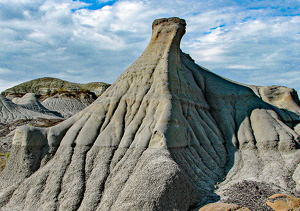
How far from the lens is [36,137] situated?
540 inches

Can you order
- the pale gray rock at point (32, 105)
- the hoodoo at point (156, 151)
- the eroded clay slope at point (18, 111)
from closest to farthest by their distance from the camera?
the hoodoo at point (156, 151) < the eroded clay slope at point (18, 111) < the pale gray rock at point (32, 105)

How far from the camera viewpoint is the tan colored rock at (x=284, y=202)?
30.8ft

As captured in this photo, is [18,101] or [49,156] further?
[18,101]

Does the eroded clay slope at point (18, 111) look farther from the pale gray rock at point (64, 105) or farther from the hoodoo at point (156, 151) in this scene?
the hoodoo at point (156, 151)

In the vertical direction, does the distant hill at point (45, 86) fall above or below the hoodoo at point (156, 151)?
above

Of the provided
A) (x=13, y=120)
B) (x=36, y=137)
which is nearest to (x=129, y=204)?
(x=36, y=137)

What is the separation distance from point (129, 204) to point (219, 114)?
32.5 feet

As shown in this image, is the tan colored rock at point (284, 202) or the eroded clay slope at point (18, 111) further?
the eroded clay slope at point (18, 111)

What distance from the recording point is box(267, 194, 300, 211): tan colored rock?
30.8 feet

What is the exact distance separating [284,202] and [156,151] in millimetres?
5045

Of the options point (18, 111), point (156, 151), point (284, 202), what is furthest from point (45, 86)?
point (284, 202)

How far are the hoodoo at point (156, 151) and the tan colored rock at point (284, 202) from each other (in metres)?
0.42

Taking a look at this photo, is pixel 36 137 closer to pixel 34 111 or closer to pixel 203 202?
pixel 203 202

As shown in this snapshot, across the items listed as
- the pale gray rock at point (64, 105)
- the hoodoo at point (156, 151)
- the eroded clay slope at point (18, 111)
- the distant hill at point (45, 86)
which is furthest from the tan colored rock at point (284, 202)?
the distant hill at point (45, 86)
